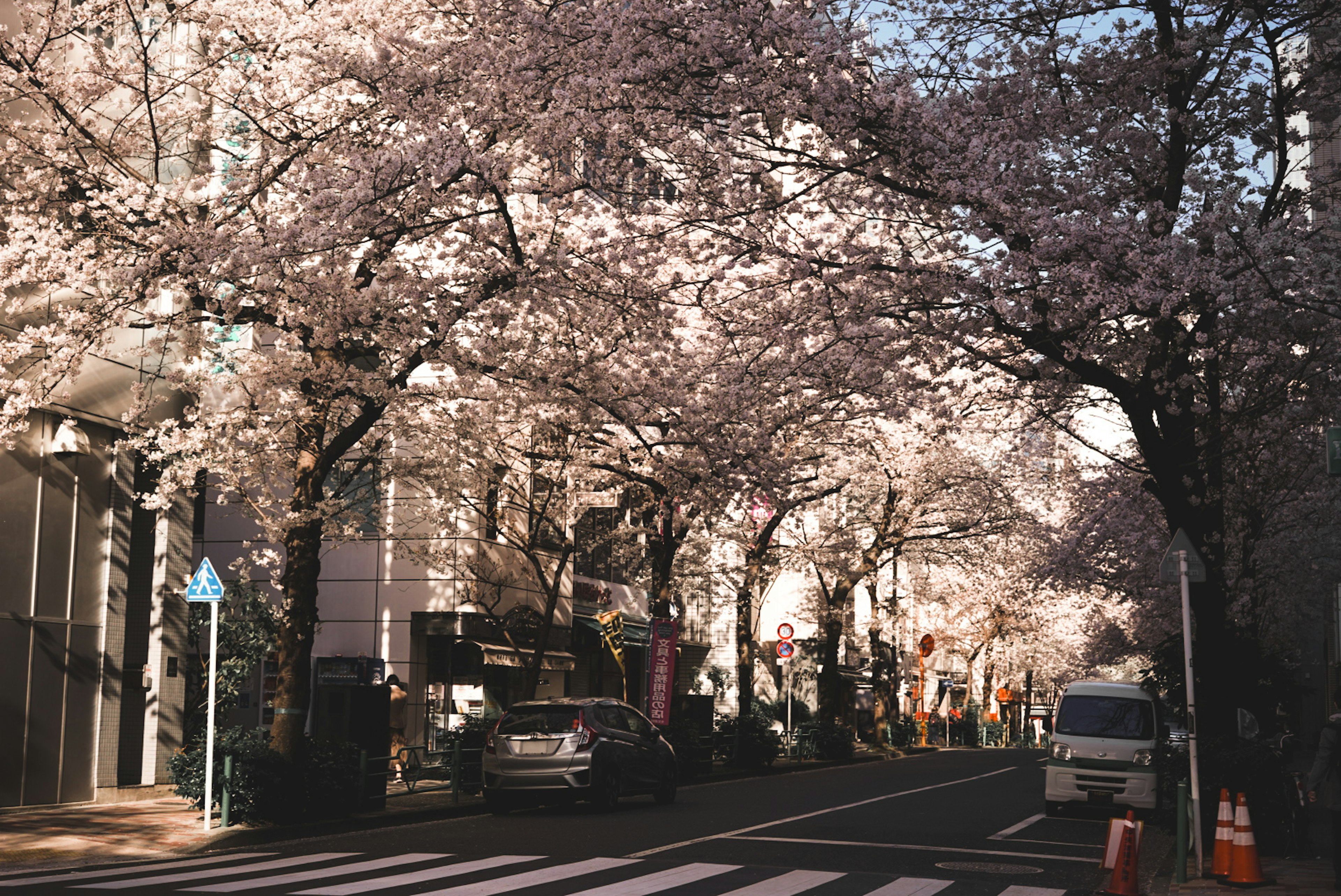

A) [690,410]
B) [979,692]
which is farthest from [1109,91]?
[979,692]

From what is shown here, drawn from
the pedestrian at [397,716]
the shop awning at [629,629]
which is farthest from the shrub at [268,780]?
the shop awning at [629,629]

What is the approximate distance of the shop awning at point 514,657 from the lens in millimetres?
29531

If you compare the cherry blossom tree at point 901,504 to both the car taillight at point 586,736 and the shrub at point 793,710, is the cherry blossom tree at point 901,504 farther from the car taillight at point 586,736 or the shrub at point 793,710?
the car taillight at point 586,736

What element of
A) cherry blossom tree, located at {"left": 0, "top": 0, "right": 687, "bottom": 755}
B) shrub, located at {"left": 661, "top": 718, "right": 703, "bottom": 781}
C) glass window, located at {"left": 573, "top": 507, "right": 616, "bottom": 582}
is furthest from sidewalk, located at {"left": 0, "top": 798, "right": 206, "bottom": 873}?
glass window, located at {"left": 573, "top": 507, "right": 616, "bottom": 582}

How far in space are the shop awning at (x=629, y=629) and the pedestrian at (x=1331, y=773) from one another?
2272 cm

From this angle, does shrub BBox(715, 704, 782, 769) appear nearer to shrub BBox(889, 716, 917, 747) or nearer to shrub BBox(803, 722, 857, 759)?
shrub BBox(803, 722, 857, 759)

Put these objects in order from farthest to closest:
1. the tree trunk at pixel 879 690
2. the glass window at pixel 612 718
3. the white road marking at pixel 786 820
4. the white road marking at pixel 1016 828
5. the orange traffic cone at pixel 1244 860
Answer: the tree trunk at pixel 879 690
the glass window at pixel 612 718
the white road marking at pixel 1016 828
the white road marking at pixel 786 820
the orange traffic cone at pixel 1244 860

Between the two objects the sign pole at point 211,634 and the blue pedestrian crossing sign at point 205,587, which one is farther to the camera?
the blue pedestrian crossing sign at point 205,587

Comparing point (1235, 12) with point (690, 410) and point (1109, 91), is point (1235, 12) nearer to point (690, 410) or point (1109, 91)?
point (1109, 91)

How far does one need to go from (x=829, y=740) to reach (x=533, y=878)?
28.4 m

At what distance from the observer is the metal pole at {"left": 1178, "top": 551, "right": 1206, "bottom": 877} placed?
12.5m

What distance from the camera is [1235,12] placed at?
1358 cm

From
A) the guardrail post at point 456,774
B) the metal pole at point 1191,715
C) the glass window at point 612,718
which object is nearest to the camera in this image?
the metal pole at point 1191,715

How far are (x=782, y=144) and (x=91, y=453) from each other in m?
11.5
